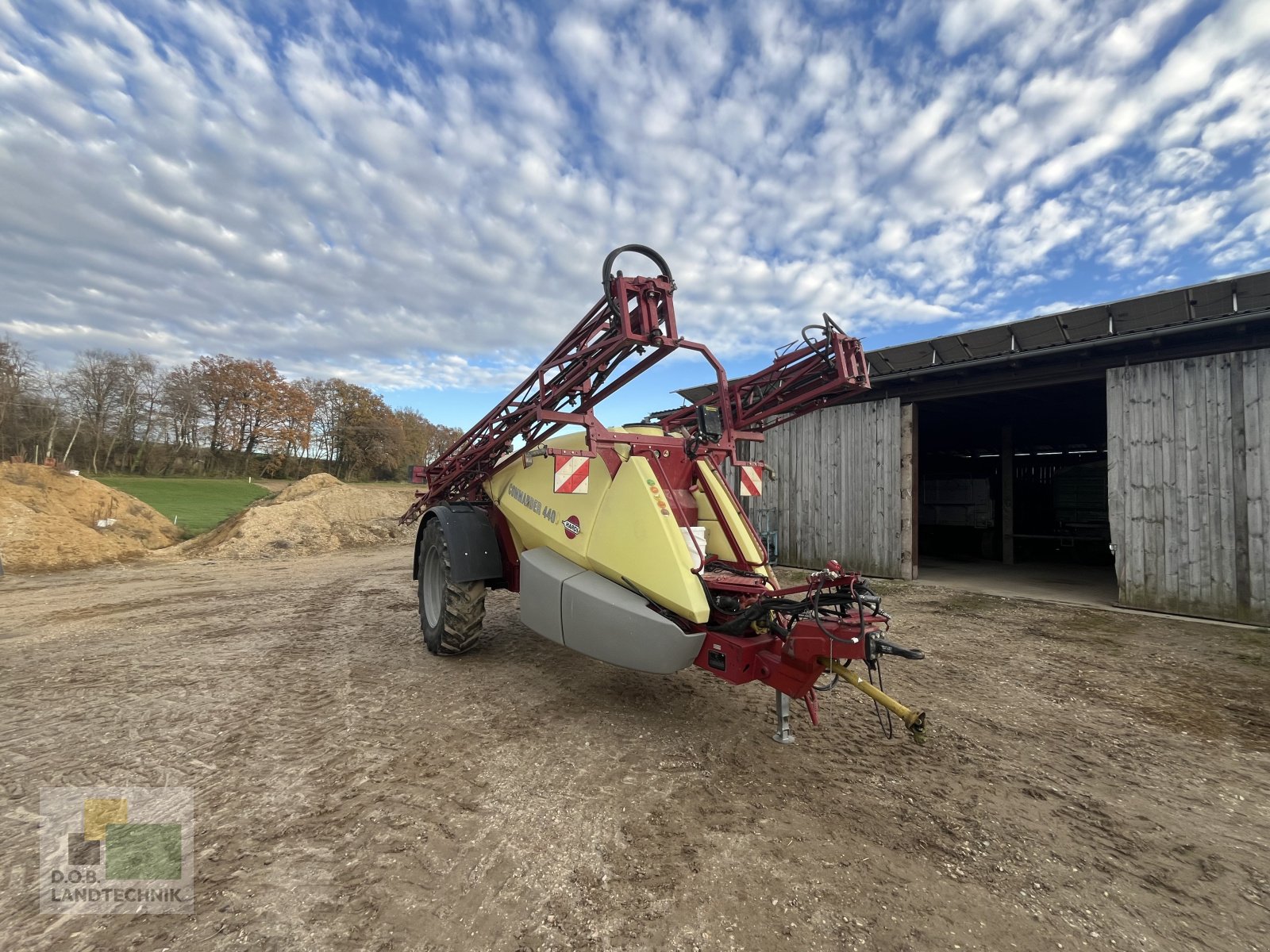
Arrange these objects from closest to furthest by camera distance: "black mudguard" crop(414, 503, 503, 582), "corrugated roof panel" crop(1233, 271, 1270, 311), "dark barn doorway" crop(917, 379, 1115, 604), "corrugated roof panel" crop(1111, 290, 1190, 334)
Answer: "black mudguard" crop(414, 503, 503, 582)
"corrugated roof panel" crop(1233, 271, 1270, 311)
"corrugated roof panel" crop(1111, 290, 1190, 334)
"dark barn doorway" crop(917, 379, 1115, 604)

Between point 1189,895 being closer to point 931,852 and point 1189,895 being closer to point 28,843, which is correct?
point 931,852

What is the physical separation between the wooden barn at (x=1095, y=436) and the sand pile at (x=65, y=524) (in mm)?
14321

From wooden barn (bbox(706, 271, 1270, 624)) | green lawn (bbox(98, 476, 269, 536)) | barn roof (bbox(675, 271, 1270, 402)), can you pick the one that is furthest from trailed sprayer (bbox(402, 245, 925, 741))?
green lawn (bbox(98, 476, 269, 536))

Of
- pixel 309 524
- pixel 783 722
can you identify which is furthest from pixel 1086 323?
pixel 309 524

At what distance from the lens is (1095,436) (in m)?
15.4

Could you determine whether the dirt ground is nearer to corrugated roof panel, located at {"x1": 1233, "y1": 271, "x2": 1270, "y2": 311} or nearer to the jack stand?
the jack stand

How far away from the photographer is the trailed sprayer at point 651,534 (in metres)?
2.90

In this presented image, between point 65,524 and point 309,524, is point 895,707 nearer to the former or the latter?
point 309,524

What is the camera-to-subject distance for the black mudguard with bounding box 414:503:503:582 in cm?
467

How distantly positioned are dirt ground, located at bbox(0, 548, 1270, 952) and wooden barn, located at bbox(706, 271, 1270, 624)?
7.66 ft

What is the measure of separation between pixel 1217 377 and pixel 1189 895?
7.71 meters

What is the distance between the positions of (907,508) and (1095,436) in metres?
10.0

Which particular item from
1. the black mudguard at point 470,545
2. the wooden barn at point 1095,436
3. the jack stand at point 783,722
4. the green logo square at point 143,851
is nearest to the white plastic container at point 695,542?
the jack stand at point 783,722

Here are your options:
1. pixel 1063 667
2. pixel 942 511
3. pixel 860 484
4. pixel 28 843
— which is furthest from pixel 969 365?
pixel 28 843
